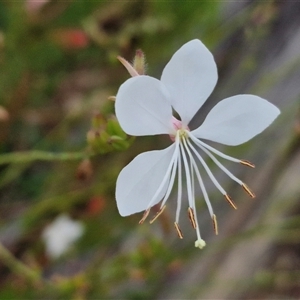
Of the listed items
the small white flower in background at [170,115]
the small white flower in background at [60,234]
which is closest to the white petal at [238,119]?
the small white flower in background at [170,115]

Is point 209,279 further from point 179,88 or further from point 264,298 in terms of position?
point 179,88

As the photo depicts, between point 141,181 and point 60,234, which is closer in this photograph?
point 141,181

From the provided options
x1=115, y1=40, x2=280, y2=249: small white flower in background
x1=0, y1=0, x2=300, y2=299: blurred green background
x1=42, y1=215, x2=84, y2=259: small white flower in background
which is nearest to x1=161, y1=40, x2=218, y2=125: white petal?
x1=115, y1=40, x2=280, y2=249: small white flower in background

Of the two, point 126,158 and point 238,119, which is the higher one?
point 126,158

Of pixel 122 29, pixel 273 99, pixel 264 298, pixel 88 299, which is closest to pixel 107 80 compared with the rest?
pixel 122 29

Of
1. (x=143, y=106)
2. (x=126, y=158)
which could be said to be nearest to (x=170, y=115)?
(x=143, y=106)

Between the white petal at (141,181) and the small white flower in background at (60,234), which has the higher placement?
the small white flower in background at (60,234)

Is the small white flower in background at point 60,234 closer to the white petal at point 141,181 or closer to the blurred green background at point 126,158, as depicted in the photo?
the blurred green background at point 126,158

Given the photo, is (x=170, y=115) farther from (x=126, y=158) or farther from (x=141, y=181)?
(x=126, y=158)
